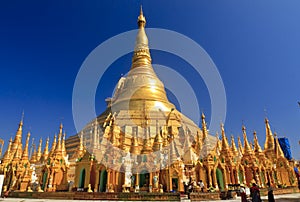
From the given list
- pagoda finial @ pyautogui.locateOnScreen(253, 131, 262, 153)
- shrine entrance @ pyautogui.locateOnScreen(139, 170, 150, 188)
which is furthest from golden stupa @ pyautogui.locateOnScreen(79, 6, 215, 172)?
pagoda finial @ pyautogui.locateOnScreen(253, 131, 262, 153)

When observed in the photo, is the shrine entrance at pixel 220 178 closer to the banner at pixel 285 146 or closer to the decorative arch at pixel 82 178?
the decorative arch at pixel 82 178

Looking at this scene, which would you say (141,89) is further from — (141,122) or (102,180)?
(102,180)

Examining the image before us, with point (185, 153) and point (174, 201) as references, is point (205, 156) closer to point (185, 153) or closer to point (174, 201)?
point (185, 153)

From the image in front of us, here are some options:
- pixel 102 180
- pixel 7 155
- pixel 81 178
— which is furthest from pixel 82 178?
pixel 7 155

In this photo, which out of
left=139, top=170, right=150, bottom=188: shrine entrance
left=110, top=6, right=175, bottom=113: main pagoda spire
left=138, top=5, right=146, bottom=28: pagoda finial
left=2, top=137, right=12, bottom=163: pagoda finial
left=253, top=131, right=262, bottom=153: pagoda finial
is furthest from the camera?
left=138, top=5, right=146, bottom=28: pagoda finial

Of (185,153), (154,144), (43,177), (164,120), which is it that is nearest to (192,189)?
(154,144)

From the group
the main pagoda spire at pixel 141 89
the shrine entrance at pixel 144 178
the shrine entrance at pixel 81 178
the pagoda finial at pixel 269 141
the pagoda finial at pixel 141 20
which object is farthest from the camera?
the pagoda finial at pixel 141 20

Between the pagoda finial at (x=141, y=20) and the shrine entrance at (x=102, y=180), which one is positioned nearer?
the shrine entrance at (x=102, y=180)

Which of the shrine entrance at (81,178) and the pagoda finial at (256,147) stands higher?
the pagoda finial at (256,147)

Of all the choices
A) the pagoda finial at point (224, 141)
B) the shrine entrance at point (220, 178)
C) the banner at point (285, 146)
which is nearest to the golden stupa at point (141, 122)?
the pagoda finial at point (224, 141)

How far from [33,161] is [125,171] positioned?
1784 cm

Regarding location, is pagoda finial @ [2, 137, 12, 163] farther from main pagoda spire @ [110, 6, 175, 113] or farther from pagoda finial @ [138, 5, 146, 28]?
pagoda finial @ [138, 5, 146, 28]

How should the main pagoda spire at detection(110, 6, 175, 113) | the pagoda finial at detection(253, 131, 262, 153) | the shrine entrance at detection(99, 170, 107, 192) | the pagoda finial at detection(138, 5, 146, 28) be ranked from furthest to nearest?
the pagoda finial at detection(138, 5, 146, 28) → the main pagoda spire at detection(110, 6, 175, 113) → the pagoda finial at detection(253, 131, 262, 153) → the shrine entrance at detection(99, 170, 107, 192)

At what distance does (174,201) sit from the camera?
12.6 meters
